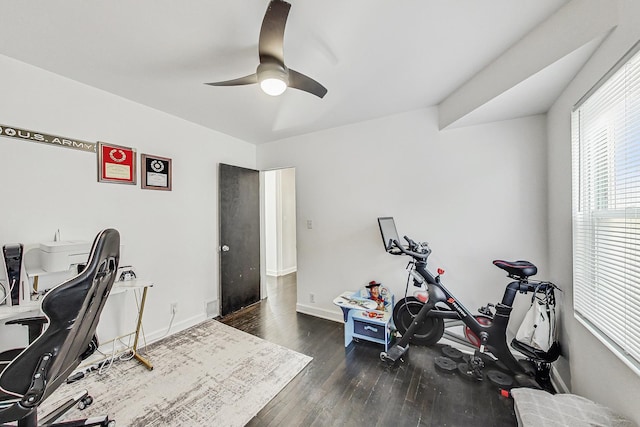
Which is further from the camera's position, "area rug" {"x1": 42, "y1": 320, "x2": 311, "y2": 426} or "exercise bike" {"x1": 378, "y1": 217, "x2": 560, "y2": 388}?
"exercise bike" {"x1": 378, "y1": 217, "x2": 560, "y2": 388}

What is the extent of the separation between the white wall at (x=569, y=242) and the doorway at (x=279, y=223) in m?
4.35

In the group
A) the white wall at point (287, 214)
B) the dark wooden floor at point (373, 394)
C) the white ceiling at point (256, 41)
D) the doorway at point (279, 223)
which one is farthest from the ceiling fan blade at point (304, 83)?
the white wall at point (287, 214)

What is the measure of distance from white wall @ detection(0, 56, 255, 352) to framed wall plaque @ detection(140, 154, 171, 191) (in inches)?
2.9

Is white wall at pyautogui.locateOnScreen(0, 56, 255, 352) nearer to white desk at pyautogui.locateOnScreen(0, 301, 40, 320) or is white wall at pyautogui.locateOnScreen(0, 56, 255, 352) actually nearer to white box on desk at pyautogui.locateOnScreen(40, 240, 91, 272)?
white box on desk at pyautogui.locateOnScreen(40, 240, 91, 272)

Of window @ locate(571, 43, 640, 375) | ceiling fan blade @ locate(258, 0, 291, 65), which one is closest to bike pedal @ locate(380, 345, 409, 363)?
window @ locate(571, 43, 640, 375)

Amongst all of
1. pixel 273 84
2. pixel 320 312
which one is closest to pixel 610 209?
pixel 273 84

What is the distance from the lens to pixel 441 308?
2.33 meters

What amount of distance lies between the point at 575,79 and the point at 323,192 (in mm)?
2511

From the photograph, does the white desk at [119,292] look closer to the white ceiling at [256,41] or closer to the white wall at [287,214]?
the white ceiling at [256,41]

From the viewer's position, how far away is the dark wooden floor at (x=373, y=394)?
1652 millimetres

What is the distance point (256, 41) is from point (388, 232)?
2028 mm

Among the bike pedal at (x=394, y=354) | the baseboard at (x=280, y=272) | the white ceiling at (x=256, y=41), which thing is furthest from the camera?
the baseboard at (x=280, y=272)

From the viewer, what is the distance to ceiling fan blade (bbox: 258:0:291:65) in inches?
46.0

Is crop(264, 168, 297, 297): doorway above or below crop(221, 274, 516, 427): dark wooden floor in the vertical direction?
above
